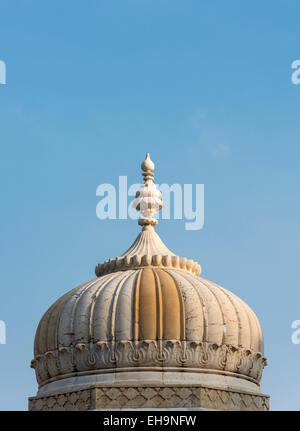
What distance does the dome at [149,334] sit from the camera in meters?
43.6

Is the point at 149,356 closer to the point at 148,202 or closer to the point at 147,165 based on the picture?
the point at 148,202

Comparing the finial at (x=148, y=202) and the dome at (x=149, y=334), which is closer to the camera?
the dome at (x=149, y=334)

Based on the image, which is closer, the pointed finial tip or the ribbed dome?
the ribbed dome

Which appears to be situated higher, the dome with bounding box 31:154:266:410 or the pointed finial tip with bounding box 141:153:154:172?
the pointed finial tip with bounding box 141:153:154:172

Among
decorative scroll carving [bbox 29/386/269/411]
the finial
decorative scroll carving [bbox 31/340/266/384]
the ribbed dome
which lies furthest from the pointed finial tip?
decorative scroll carving [bbox 29/386/269/411]

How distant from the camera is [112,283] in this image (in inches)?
1785

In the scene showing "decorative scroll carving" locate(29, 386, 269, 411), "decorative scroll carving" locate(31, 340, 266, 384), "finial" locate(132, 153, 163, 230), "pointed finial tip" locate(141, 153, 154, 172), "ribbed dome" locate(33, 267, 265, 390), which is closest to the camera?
"decorative scroll carving" locate(29, 386, 269, 411)

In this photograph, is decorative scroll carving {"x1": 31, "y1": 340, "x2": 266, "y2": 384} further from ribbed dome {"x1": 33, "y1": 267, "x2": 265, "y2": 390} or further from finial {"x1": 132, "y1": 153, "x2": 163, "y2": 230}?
finial {"x1": 132, "y1": 153, "x2": 163, "y2": 230}

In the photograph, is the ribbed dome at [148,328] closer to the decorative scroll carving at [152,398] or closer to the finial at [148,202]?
the decorative scroll carving at [152,398]

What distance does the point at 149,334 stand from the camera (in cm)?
4375

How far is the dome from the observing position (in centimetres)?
4362

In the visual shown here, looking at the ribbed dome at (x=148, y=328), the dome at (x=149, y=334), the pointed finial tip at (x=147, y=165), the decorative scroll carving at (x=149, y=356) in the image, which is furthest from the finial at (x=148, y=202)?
the decorative scroll carving at (x=149, y=356)
